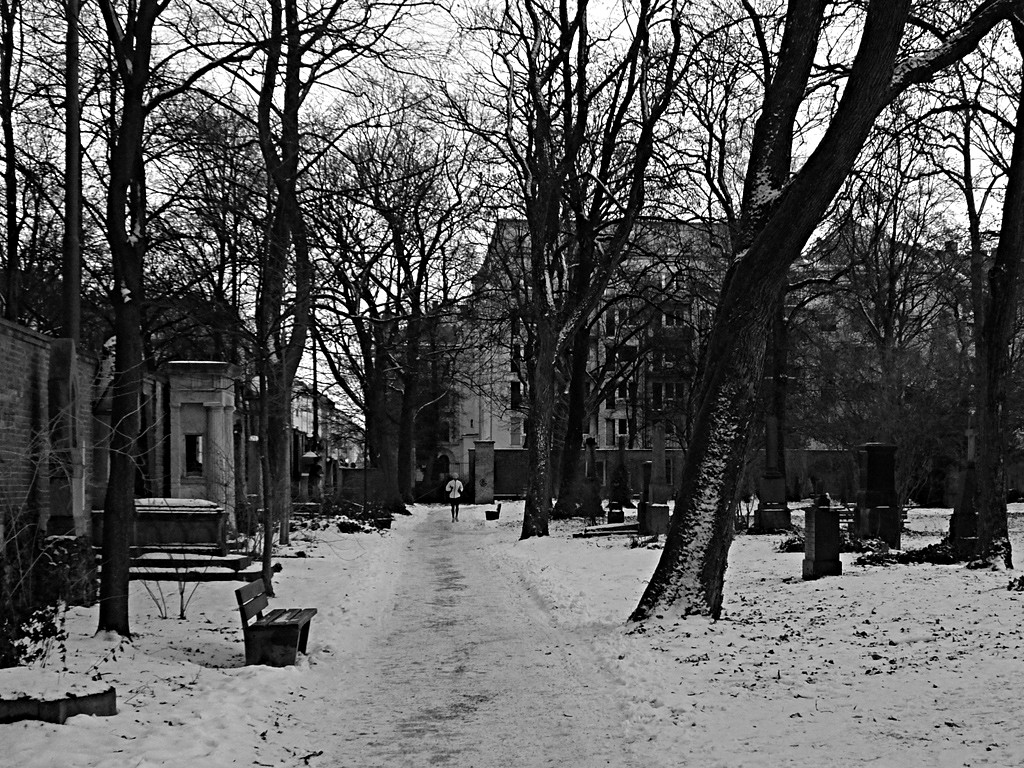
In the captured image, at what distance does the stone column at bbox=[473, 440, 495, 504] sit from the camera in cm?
5306

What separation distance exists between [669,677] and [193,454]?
20338 mm

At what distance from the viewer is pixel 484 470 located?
53.2m

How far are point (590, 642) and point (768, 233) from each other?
4372 mm

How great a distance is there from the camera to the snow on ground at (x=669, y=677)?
6.59m

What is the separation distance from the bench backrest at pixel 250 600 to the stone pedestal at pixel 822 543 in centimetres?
767

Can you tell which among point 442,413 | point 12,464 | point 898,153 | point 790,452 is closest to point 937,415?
point 898,153

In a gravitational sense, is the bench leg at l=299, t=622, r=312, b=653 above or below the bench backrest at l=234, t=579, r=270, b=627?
below

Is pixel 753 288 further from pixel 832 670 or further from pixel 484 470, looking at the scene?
pixel 484 470

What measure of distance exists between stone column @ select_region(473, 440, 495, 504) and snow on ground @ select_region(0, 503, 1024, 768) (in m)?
37.3

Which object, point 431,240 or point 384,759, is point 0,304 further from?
point 384,759

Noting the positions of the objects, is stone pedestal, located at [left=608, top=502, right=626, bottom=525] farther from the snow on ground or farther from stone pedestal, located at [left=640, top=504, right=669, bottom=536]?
the snow on ground

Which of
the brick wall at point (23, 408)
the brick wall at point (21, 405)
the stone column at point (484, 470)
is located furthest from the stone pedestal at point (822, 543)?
the stone column at point (484, 470)

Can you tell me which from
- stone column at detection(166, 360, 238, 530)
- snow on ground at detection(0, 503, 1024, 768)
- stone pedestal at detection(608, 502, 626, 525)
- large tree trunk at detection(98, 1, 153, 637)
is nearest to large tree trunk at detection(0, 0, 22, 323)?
stone column at detection(166, 360, 238, 530)

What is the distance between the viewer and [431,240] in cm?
3488
